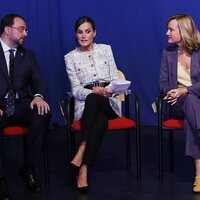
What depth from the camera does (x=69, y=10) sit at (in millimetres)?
5473

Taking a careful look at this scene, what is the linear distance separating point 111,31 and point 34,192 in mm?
2510

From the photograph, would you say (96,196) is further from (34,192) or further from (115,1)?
(115,1)

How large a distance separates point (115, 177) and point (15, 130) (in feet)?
2.94

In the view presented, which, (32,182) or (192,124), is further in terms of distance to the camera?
(32,182)

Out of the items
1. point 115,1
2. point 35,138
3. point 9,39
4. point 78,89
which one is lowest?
point 35,138

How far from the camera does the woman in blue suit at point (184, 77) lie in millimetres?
3383

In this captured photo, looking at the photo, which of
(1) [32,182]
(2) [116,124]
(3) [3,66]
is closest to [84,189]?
(1) [32,182]

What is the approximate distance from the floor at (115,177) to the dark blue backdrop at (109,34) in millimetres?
833

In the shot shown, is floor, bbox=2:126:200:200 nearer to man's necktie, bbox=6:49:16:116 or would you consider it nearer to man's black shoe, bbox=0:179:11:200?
man's black shoe, bbox=0:179:11:200

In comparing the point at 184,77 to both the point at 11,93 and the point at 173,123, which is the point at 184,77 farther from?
the point at 11,93

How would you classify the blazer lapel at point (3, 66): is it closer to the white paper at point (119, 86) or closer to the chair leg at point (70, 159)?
the chair leg at point (70, 159)

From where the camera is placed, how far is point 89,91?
3.67 m

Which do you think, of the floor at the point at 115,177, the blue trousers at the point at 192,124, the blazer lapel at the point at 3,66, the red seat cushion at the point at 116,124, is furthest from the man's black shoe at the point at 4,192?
the blue trousers at the point at 192,124

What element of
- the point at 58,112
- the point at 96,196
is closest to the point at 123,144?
the point at 58,112
